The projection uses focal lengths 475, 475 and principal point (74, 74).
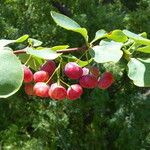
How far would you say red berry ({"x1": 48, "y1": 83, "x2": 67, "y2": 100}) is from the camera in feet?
1.66

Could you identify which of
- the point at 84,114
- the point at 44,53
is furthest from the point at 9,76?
the point at 84,114

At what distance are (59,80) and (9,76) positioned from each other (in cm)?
14

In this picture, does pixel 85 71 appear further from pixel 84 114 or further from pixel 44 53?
pixel 84 114

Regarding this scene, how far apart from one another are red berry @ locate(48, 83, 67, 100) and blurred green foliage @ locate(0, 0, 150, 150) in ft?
13.7

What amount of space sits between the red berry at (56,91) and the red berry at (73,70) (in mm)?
20

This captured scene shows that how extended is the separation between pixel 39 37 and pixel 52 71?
5457mm

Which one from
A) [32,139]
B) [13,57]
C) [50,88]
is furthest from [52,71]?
[32,139]

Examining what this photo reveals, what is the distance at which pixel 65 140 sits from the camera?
5355 mm

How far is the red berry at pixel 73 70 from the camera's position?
496 millimetres

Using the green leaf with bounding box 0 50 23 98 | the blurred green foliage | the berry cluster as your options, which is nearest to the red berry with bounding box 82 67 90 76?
the berry cluster

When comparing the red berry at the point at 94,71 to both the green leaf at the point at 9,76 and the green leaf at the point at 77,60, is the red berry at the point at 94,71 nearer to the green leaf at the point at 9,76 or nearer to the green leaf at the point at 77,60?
the green leaf at the point at 77,60

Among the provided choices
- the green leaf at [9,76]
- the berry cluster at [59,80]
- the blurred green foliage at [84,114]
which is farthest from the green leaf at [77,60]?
the blurred green foliage at [84,114]

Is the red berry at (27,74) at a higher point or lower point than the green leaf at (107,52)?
lower

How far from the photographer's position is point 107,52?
47 cm
